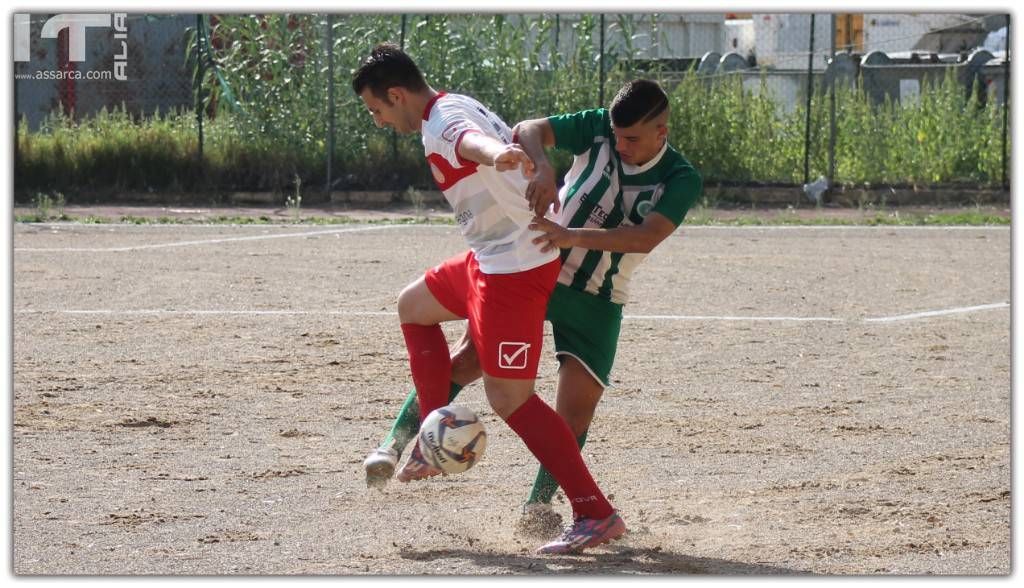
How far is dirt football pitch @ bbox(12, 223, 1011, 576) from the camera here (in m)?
5.33

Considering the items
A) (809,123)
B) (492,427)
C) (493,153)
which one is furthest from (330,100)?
(493,153)

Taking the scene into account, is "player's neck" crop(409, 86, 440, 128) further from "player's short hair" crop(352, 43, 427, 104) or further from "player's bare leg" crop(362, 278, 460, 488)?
"player's bare leg" crop(362, 278, 460, 488)

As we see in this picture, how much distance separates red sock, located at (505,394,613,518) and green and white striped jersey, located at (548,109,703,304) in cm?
53

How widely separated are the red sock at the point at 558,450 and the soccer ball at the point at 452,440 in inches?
5.9

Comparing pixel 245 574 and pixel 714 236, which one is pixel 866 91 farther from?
pixel 245 574

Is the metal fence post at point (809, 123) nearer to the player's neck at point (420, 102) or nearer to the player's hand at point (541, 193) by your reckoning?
the player's neck at point (420, 102)

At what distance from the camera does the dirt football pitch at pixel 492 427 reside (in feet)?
17.5

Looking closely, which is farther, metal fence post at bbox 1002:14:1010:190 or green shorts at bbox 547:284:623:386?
metal fence post at bbox 1002:14:1010:190

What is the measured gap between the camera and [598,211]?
532cm

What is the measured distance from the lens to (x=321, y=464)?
260 inches


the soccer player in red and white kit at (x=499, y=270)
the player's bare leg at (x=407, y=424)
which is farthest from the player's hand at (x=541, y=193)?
the player's bare leg at (x=407, y=424)

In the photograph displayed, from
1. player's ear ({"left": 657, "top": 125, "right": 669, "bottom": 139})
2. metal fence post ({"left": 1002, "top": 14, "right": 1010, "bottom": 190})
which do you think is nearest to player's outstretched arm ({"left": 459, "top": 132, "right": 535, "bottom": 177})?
player's ear ({"left": 657, "top": 125, "right": 669, "bottom": 139})

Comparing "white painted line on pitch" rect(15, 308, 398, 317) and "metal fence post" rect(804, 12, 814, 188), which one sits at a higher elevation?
"metal fence post" rect(804, 12, 814, 188)

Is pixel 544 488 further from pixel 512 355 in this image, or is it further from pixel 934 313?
pixel 934 313
